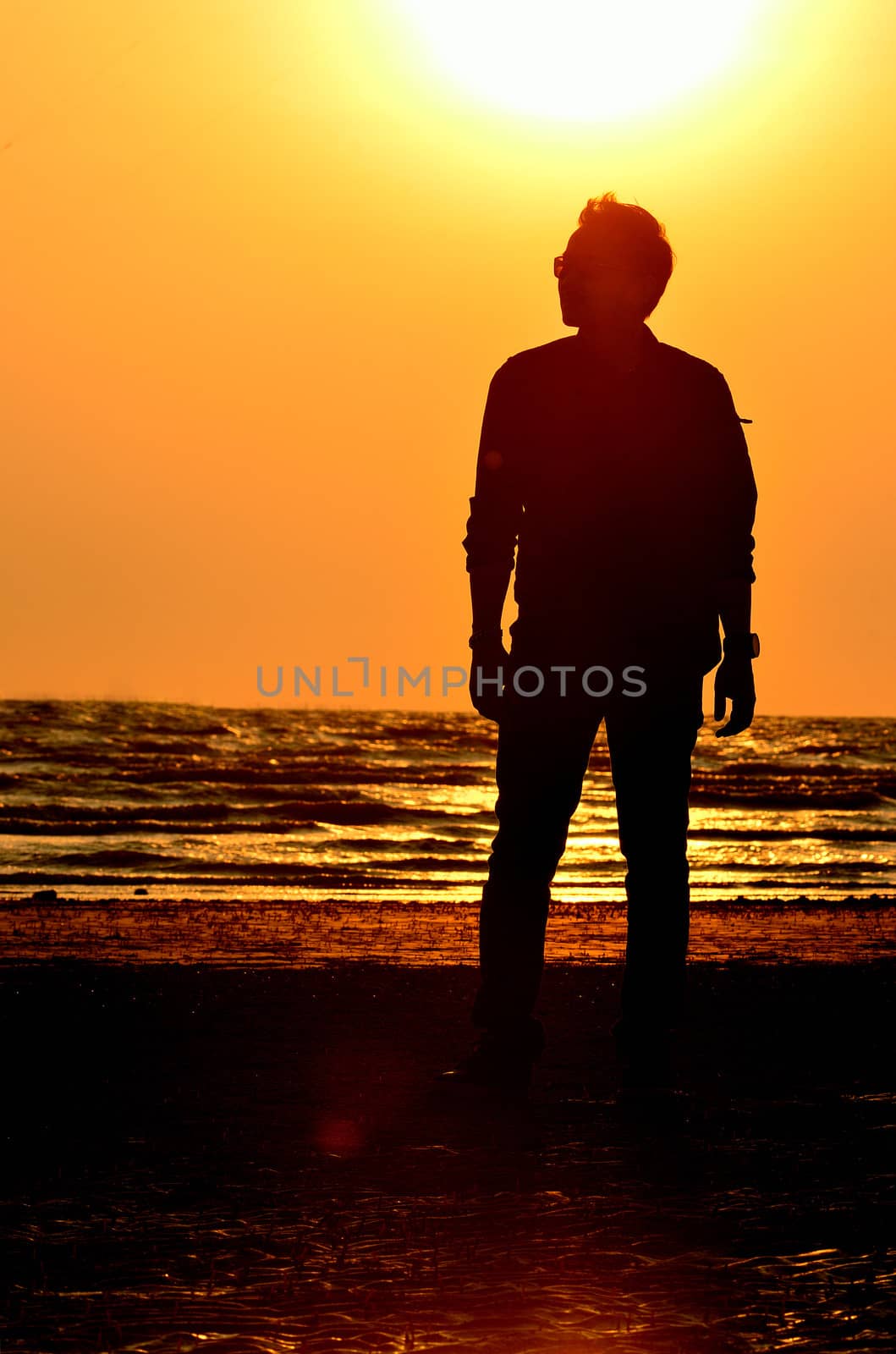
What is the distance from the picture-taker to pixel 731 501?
4191mm

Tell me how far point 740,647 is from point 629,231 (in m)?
1.13

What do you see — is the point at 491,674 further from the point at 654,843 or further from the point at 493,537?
the point at 654,843

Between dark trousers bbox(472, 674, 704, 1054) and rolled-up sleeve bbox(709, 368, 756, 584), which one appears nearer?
dark trousers bbox(472, 674, 704, 1054)

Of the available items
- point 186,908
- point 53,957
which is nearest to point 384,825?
point 186,908

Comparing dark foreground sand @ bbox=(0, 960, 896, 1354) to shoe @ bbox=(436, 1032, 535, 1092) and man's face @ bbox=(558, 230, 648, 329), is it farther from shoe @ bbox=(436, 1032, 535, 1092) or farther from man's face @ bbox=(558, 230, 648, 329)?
man's face @ bbox=(558, 230, 648, 329)

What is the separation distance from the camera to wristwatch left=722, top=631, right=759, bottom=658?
4.15 m

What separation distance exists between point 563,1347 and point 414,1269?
414 millimetres

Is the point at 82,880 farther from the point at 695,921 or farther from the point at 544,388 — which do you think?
the point at 544,388

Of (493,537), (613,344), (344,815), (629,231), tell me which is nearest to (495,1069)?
(493,537)

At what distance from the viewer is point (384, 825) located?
2628 centimetres

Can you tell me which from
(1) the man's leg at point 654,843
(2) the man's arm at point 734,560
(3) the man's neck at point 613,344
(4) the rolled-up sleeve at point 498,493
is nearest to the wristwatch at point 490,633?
(4) the rolled-up sleeve at point 498,493

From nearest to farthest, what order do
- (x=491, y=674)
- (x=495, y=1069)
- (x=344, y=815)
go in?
(x=495, y=1069)
(x=491, y=674)
(x=344, y=815)

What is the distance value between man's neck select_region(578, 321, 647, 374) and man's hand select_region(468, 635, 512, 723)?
0.80m

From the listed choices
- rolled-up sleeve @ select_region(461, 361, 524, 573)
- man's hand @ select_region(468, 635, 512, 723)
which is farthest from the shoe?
rolled-up sleeve @ select_region(461, 361, 524, 573)
